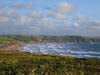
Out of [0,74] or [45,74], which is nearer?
[45,74]

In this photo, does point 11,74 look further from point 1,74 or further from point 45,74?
point 45,74

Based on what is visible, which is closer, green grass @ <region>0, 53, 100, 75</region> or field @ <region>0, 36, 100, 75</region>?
green grass @ <region>0, 53, 100, 75</region>

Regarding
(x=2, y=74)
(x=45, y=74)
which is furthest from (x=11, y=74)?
(x=45, y=74)

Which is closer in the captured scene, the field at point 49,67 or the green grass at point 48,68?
the green grass at point 48,68

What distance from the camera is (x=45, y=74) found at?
29.2 m

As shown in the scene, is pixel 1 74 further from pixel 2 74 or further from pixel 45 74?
pixel 45 74

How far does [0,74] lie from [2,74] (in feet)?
1.75

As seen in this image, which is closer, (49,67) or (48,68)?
(48,68)

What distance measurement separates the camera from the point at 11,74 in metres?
34.8

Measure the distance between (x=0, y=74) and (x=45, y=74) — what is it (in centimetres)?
1125

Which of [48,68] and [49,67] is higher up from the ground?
[48,68]

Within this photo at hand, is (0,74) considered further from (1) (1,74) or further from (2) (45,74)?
(2) (45,74)

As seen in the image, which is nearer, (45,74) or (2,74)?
(45,74)

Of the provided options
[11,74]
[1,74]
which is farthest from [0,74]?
[11,74]
